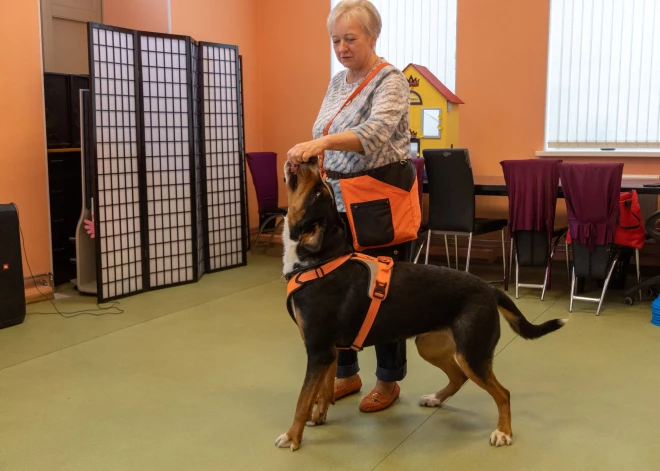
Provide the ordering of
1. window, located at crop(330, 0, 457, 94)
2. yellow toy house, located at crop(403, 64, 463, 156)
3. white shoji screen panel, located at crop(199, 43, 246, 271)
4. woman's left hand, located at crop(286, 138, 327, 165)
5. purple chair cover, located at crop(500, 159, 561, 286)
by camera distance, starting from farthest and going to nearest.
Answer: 1. window, located at crop(330, 0, 457, 94)
2. yellow toy house, located at crop(403, 64, 463, 156)
3. white shoji screen panel, located at crop(199, 43, 246, 271)
4. purple chair cover, located at crop(500, 159, 561, 286)
5. woman's left hand, located at crop(286, 138, 327, 165)

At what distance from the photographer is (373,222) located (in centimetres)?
265

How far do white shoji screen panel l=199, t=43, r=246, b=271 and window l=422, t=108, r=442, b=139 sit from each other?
1556mm

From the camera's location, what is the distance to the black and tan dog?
239 centimetres

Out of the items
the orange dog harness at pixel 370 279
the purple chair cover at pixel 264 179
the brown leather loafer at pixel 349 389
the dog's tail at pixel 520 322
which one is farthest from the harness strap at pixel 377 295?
the purple chair cover at pixel 264 179

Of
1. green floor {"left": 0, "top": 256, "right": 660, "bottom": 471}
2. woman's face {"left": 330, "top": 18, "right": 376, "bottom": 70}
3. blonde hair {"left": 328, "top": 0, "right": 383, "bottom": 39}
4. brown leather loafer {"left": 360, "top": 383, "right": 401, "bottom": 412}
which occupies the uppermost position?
blonde hair {"left": 328, "top": 0, "right": 383, "bottom": 39}

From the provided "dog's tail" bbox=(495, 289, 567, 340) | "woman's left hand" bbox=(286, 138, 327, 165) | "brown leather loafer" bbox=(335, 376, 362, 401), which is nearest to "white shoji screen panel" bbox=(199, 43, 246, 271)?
"brown leather loafer" bbox=(335, 376, 362, 401)

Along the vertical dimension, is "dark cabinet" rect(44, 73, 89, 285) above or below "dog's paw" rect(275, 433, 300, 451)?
above

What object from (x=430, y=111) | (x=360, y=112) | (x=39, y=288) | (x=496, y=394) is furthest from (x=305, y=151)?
(x=430, y=111)

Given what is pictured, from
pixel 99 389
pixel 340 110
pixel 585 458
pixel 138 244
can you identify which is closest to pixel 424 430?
pixel 585 458

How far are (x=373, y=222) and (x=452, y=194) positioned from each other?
2.55 meters

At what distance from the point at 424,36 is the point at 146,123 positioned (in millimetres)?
2826

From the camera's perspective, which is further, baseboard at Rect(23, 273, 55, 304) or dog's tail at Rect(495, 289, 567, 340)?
baseboard at Rect(23, 273, 55, 304)

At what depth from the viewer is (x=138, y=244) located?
16.4 feet

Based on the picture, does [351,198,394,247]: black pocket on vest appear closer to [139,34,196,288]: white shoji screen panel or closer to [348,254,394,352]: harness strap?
[348,254,394,352]: harness strap
